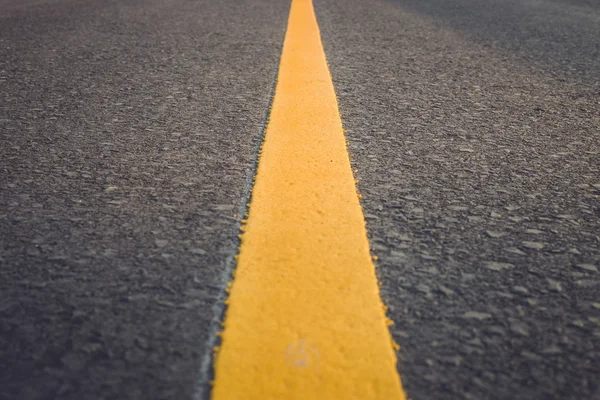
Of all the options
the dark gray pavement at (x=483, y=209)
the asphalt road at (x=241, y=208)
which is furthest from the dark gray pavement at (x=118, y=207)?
the dark gray pavement at (x=483, y=209)

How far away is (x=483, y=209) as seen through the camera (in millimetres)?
1420

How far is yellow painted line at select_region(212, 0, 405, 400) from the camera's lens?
35.5 inches

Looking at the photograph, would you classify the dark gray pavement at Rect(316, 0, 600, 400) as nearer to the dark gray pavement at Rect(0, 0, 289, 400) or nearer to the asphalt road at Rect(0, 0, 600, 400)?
the asphalt road at Rect(0, 0, 600, 400)

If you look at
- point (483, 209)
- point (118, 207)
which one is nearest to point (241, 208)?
point (118, 207)

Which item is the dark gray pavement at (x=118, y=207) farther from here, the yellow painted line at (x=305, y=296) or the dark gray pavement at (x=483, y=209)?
the dark gray pavement at (x=483, y=209)

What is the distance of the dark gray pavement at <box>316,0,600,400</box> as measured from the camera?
3.12 ft

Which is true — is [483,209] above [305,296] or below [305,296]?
above

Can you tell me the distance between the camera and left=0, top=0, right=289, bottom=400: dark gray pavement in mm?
935

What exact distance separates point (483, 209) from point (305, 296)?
58cm

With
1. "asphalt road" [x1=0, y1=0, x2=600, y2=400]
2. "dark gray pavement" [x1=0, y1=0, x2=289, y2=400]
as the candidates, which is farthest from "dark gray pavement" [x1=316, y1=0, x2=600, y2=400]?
"dark gray pavement" [x1=0, y1=0, x2=289, y2=400]

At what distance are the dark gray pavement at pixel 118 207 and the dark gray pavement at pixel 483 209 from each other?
1.24ft

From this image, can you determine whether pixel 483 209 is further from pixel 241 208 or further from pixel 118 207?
pixel 118 207

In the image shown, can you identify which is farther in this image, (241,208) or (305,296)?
(241,208)

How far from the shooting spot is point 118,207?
141cm
